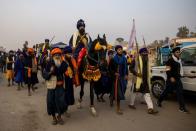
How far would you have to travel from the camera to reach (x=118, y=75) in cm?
712

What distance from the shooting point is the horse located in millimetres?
6863

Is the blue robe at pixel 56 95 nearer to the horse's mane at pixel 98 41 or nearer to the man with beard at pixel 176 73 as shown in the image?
the horse's mane at pixel 98 41

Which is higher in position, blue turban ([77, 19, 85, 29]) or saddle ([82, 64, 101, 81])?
blue turban ([77, 19, 85, 29])

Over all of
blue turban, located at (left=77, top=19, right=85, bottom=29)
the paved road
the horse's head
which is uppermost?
blue turban, located at (left=77, top=19, right=85, bottom=29)

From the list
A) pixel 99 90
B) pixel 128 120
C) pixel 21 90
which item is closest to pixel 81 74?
pixel 99 90

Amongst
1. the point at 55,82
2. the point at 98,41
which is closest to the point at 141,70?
the point at 98,41

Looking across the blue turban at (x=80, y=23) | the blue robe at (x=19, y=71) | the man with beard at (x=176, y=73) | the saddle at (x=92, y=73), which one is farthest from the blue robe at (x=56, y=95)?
the blue robe at (x=19, y=71)

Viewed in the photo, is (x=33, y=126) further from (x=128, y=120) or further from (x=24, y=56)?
(x=24, y=56)

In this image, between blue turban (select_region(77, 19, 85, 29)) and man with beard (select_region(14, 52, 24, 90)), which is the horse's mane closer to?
blue turban (select_region(77, 19, 85, 29))

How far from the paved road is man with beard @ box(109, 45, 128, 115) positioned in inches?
20.0

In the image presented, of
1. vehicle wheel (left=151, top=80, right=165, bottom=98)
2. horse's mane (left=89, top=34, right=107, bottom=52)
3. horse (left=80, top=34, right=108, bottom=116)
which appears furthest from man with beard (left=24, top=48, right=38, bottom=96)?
vehicle wheel (left=151, top=80, right=165, bottom=98)

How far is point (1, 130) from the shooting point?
5.73 m

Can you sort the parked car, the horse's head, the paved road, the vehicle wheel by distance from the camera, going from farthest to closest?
the vehicle wheel < the parked car < the horse's head < the paved road

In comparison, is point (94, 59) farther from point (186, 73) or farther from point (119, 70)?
point (186, 73)
